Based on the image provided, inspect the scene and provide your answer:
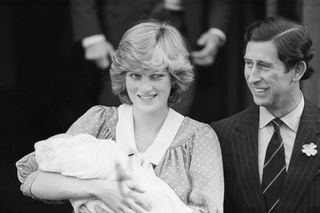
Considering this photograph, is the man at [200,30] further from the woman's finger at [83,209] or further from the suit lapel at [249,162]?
the woman's finger at [83,209]

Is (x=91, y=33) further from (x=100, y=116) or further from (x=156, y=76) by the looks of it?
(x=156, y=76)

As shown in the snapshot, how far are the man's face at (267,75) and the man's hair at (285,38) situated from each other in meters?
0.03

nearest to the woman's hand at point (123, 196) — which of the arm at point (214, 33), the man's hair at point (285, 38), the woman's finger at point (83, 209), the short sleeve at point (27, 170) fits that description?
the woman's finger at point (83, 209)

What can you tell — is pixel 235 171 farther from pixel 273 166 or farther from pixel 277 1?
pixel 277 1

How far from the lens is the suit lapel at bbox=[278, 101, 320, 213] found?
13.4 feet

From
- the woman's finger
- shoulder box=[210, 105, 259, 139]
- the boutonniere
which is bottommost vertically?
the woman's finger

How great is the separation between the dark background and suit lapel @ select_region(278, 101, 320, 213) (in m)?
1.79

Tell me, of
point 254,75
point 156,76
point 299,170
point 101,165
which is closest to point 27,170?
point 101,165

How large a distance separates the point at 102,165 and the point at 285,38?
1.02 metres

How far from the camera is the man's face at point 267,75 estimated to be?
→ 4105 mm

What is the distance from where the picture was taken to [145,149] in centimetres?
414

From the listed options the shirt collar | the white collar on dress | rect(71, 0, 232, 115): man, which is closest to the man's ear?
the shirt collar

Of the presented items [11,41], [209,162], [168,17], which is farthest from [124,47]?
[11,41]

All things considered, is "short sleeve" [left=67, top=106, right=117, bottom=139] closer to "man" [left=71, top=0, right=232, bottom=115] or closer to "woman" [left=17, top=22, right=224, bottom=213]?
"woman" [left=17, top=22, right=224, bottom=213]
